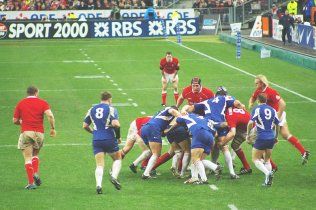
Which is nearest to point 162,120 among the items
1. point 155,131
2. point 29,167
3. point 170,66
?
point 155,131

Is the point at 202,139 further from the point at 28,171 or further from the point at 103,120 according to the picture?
the point at 28,171

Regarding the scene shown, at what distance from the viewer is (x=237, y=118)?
20.2 m

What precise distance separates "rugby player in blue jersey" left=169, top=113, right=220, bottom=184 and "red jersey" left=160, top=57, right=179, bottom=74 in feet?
44.9

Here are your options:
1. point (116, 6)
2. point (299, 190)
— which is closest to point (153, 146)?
point (299, 190)

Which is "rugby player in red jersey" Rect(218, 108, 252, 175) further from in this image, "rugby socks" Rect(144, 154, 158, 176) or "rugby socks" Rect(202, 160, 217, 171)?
"rugby socks" Rect(144, 154, 158, 176)

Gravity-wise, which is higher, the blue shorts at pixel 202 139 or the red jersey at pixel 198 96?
the red jersey at pixel 198 96

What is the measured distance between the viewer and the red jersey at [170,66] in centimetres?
3247

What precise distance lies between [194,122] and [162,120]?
1179 mm

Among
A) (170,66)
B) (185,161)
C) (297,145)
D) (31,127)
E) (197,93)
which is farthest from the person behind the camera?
(170,66)

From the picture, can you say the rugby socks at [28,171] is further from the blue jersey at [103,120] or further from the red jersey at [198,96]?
the red jersey at [198,96]

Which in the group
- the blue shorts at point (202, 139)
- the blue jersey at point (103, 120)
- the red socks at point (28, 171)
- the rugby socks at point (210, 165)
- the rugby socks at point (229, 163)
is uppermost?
the blue jersey at point (103, 120)

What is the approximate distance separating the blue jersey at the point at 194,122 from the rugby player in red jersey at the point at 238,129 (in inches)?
42.3

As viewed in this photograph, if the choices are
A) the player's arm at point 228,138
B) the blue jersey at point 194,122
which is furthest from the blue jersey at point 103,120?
the player's arm at point 228,138

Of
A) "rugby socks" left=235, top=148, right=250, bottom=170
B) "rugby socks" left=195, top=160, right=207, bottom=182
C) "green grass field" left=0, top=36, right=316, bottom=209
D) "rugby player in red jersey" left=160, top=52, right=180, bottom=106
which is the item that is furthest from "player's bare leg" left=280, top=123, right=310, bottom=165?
"rugby player in red jersey" left=160, top=52, right=180, bottom=106
